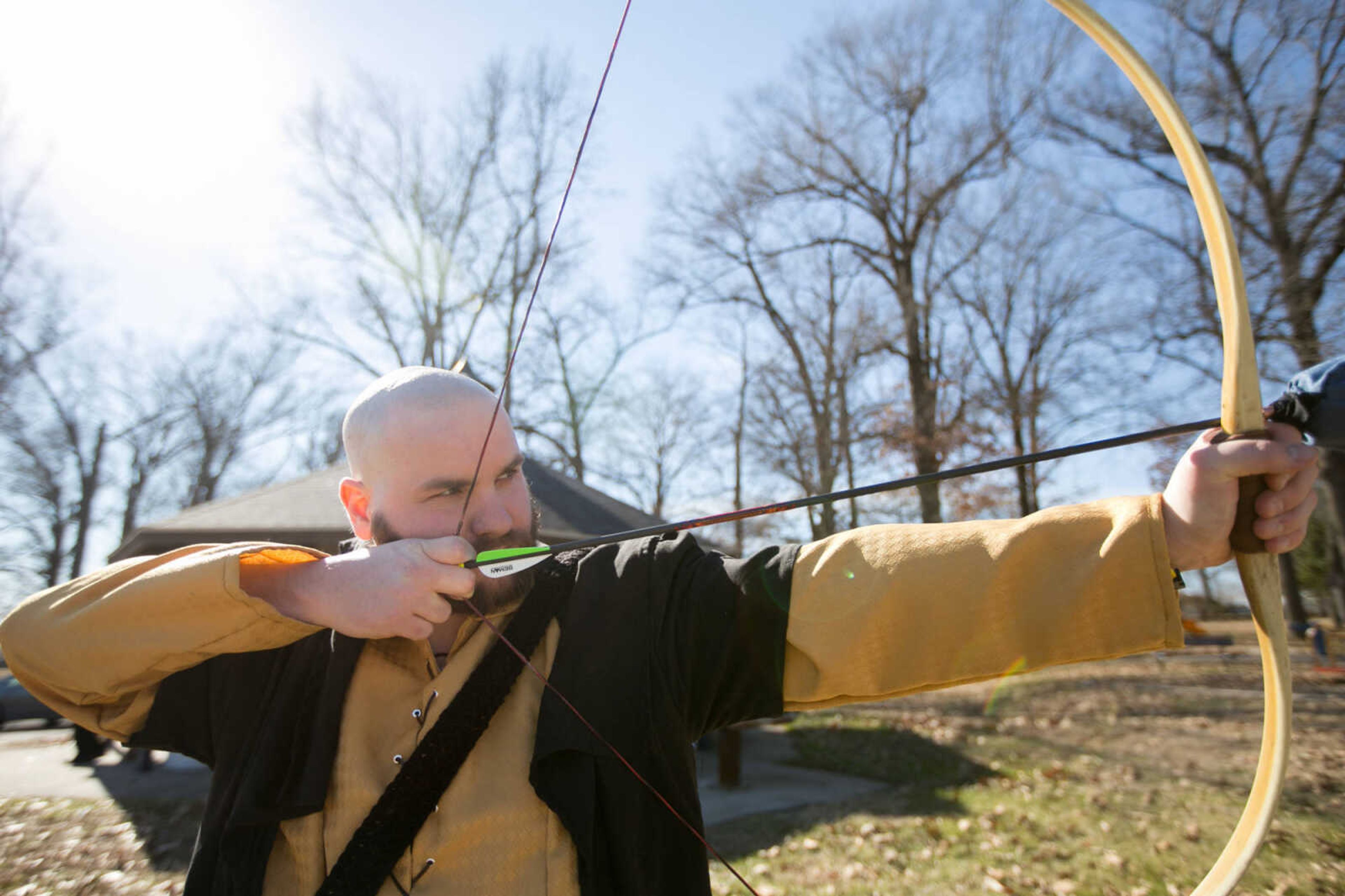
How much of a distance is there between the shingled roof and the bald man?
599 centimetres

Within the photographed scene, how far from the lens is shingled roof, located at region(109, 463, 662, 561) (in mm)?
8172

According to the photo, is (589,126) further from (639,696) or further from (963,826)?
(963,826)

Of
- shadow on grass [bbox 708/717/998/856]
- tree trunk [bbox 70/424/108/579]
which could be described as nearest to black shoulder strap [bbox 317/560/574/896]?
shadow on grass [bbox 708/717/998/856]

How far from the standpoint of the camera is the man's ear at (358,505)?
1754mm

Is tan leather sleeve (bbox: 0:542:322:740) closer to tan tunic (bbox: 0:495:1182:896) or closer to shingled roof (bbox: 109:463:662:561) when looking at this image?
tan tunic (bbox: 0:495:1182:896)

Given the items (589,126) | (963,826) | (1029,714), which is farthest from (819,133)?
(589,126)

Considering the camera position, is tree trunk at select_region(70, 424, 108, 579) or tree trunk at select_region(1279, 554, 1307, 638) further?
tree trunk at select_region(70, 424, 108, 579)

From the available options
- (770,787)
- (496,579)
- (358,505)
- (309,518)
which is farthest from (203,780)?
(496,579)

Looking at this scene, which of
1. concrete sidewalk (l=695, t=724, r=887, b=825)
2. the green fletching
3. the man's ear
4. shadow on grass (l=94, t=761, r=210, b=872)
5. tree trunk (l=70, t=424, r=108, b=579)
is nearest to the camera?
the green fletching

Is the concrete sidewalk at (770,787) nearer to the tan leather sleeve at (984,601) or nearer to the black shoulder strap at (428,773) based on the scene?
the black shoulder strap at (428,773)

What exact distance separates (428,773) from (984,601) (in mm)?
943

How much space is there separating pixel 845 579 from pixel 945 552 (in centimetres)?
16

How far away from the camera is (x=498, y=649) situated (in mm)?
1510

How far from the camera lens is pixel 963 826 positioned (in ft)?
14.5
